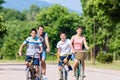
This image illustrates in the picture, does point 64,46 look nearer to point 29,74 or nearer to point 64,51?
point 64,51

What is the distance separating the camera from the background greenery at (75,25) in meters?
44.4

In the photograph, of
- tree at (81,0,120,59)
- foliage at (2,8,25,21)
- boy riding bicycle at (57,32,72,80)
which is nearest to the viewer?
boy riding bicycle at (57,32,72,80)

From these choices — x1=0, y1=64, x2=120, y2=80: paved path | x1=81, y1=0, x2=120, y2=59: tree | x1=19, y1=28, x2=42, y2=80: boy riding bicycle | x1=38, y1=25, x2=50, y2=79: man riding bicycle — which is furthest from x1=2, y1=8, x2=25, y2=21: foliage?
x1=19, y1=28, x2=42, y2=80: boy riding bicycle

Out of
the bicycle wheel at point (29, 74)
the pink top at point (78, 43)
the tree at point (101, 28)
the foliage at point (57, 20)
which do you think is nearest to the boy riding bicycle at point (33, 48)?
the bicycle wheel at point (29, 74)

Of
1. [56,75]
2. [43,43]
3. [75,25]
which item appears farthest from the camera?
[75,25]

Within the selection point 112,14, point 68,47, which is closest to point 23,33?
point 112,14

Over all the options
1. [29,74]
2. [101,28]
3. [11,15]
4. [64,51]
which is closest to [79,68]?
[64,51]

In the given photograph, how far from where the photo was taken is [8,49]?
108 metres

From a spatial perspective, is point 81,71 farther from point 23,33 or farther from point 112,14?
point 23,33

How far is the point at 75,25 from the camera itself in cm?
10906

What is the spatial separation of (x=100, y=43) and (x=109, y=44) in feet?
5.01

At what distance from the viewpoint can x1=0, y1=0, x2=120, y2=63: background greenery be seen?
44375mm

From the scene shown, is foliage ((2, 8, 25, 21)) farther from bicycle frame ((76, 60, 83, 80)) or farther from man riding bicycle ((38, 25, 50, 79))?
man riding bicycle ((38, 25, 50, 79))

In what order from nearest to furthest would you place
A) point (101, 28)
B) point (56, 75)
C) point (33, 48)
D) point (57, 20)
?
point (33, 48), point (56, 75), point (101, 28), point (57, 20)
